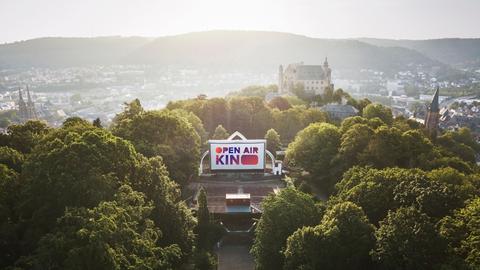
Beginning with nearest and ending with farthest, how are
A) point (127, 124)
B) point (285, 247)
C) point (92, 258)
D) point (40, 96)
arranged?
point (92, 258) → point (285, 247) → point (127, 124) → point (40, 96)

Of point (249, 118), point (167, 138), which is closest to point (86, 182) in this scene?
point (167, 138)

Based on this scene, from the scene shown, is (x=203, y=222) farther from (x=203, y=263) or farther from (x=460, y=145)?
(x=460, y=145)

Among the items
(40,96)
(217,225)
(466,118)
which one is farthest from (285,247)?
(40,96)

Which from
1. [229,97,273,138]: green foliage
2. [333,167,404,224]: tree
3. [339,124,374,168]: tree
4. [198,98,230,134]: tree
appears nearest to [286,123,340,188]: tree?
[339,124,374,168]: tree

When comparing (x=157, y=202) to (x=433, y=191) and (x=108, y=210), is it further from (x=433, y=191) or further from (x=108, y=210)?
(x=433, y=191)

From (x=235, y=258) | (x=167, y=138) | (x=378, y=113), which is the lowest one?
(x=235, y=258)
